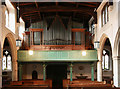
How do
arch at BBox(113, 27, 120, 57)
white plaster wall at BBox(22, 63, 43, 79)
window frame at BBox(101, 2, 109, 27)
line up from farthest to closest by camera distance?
white plaster wall at BBox(22, 63, 43, 79), window frame at BBox(101, 2, 109, 27), arch at BBox(113, 27, 120, 57)

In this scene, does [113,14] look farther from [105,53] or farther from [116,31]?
[105,53]

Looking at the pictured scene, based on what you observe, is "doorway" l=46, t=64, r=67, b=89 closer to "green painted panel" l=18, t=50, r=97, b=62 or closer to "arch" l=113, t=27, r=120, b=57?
"green painted panel" l=18, t=50, r=97, b=62

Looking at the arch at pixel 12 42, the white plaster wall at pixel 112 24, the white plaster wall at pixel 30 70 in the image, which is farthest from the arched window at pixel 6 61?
the white plaster wall at pixel 112 24

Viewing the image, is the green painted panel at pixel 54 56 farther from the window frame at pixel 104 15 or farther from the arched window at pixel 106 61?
the arched window at pixel 106 61

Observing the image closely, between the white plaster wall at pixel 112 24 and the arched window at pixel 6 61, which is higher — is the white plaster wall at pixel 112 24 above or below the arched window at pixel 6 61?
above

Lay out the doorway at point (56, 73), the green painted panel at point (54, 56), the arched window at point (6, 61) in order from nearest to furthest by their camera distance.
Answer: the green painted panel at point (54, 56) → the doorway at point (56, 73) → the arched window at point (6, 61)

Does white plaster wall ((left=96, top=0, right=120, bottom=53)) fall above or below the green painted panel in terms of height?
above

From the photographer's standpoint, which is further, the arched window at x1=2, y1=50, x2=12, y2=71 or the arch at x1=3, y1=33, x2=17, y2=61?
the arched window at x1=2, y1=50, x2=12, y2=71

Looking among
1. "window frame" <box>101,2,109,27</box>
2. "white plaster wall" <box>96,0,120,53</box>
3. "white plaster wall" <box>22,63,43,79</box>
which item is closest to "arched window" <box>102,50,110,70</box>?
"white plaster wall" <box>22,63,43,79</box>

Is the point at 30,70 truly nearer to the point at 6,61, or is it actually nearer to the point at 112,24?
the point at 6,61

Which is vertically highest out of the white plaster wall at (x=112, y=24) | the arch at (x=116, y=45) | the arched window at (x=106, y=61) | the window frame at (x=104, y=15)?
the window frame at (x=104, y=15)

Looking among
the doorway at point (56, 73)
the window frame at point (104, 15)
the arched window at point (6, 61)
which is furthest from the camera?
the arched window at point (6, 61)

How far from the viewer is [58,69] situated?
24.7 meters

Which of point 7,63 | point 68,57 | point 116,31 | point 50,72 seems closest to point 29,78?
point 50,72
